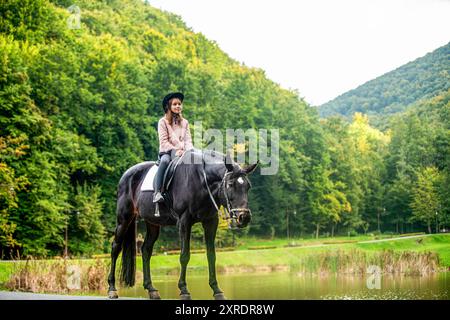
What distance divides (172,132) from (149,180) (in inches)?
38.5

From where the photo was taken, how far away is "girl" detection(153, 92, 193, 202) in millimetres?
10953

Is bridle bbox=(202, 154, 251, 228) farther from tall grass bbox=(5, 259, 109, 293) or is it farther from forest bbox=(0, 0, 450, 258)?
forest bbox=(0, 0, 450, 258)

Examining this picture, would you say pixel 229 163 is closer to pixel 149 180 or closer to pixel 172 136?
pixel 172 136

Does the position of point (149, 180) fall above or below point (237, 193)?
above

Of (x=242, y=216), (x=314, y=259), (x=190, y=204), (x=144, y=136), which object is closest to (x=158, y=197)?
(x=190, y=204)

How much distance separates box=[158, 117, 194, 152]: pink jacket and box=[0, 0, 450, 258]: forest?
2070cm

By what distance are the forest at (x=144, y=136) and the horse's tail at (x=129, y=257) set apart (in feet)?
62.5

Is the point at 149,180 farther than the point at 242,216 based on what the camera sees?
Yes

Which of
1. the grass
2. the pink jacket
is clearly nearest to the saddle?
the pink jacket

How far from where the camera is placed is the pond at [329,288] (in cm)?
2244

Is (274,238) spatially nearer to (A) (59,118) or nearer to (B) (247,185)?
(A) (59,118)

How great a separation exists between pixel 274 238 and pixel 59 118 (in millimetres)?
29612

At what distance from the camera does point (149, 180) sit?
1142cm

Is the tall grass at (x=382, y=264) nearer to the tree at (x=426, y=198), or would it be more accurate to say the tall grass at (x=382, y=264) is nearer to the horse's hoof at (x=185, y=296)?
the horse's hoof at (x=185, y=296)
